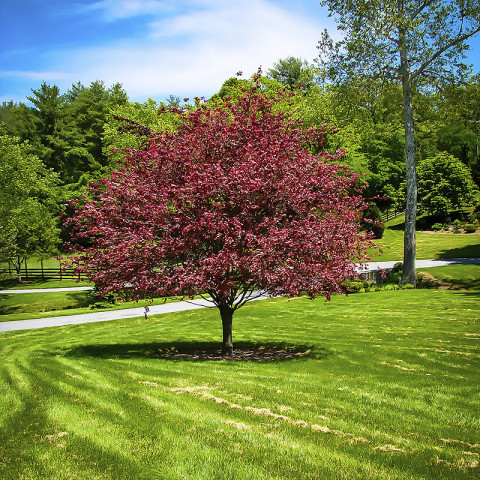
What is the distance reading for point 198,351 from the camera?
1227 centimetres

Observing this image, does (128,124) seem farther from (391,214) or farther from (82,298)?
(391,214)

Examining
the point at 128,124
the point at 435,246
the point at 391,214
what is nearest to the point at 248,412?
the point at 128,124

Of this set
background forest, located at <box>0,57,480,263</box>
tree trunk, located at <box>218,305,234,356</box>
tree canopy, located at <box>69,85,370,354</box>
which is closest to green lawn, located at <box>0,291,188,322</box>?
background forest, located at <box>0,57,480,263</box>

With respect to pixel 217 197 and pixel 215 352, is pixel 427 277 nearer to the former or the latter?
pixel 215 352

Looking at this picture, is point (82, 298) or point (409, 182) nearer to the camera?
point (409, 182)

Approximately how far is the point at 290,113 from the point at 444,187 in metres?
39.7

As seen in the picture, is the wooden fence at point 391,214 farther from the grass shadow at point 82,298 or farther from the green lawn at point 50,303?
the grass shadow at point 82,298

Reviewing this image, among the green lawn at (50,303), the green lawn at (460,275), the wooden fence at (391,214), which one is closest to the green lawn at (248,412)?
the green lawn at (460,275)

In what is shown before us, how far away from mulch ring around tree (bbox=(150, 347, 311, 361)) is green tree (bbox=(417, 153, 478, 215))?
41677 mm

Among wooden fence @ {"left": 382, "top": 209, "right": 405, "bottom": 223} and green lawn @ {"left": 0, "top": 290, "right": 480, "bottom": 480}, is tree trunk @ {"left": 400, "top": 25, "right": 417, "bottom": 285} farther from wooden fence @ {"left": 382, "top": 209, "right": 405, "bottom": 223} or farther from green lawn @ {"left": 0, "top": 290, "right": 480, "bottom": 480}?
wooden fence @ {"left": 382, "top": 209, "right": 405, "bottom": 223}

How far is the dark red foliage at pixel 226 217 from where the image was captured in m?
9.26

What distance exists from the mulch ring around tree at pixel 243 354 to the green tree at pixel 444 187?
137ft

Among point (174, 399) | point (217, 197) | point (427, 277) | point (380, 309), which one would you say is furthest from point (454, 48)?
point (174, 399)

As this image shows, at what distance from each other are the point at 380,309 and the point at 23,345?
13849 mm
